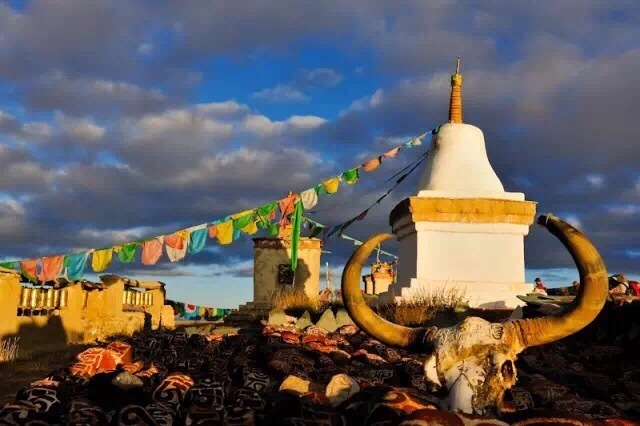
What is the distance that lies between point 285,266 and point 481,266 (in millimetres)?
12692

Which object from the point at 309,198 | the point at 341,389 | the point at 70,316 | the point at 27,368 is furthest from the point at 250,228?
the point at 341,389

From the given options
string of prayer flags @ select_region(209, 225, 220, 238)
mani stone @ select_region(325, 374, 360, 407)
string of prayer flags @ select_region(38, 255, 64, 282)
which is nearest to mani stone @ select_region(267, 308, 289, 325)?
string of prayer flags @ select_region(209, 225, 220, 238)

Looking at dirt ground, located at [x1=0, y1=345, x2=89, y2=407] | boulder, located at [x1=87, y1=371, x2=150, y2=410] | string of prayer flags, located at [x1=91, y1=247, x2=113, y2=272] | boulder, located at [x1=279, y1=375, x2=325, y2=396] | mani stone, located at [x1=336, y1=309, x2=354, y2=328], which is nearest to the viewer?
boulder, located at [x1=279, y1=375, x2=325, y2=396]

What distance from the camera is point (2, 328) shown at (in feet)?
38.7

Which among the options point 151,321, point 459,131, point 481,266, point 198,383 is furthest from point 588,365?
point 151,321

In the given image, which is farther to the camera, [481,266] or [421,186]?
[421,186]

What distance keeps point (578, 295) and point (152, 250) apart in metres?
13.1

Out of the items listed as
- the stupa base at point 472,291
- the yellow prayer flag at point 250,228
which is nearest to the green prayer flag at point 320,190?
the yellow prayer flag at point 250,228

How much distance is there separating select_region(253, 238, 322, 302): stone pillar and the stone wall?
25.6 ft

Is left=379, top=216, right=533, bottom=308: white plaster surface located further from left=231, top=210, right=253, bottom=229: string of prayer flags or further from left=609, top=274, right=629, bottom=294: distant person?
left=231, top=210, right=253, bottom=229: string of prayer flags

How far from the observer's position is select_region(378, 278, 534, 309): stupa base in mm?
13500

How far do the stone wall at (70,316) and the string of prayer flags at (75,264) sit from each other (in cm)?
54

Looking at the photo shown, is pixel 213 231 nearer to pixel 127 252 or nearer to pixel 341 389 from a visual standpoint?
pixel 127 252

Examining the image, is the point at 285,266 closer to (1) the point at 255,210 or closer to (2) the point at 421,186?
(1) the point at 255,210
